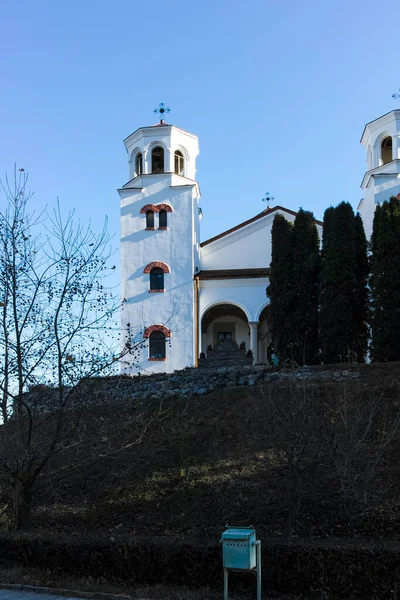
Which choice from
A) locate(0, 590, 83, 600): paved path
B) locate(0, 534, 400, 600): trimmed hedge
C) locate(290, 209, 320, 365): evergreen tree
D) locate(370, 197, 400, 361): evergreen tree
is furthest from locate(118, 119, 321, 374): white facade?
locate(0, 590, 83, 600): paved path

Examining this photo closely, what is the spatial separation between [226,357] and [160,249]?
5.59 meters

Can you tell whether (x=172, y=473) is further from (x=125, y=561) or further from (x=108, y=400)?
(x=108, y=400)

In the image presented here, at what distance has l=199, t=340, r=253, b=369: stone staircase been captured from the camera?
86.9 feet

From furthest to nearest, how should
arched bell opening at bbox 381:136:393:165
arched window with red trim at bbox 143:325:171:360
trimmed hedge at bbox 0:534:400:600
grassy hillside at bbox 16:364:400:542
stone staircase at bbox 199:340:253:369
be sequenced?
arched bell opening at bbox 381:136:393:165 → stone staircase at bbox 199:340:253:369 → arched window with red trim at bbox 143:325:171:360 → grassy hillside at bbox 16:364:400:542 → trimmed hedge at bbox 0:534:400:600

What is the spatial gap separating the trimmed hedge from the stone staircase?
17.7 metres

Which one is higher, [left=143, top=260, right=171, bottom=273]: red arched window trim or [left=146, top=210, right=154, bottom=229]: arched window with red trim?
[left=146, top=210, right=154, bottom=229]: arched window with red trim

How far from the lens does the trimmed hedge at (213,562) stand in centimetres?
697

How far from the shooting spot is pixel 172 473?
41.2 feet

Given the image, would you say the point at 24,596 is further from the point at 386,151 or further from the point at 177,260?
the point at 386,151

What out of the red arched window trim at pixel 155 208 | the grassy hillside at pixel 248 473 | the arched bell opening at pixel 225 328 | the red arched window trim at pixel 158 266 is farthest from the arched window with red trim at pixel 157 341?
the grassy hillside at pixel 248 473

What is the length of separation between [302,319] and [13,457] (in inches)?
560

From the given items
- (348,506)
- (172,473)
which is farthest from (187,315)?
(348,506)

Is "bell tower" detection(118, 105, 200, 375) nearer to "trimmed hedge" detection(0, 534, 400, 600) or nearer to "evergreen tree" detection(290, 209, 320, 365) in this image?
"evergreen tree" detection(290, 209, 320, 365)

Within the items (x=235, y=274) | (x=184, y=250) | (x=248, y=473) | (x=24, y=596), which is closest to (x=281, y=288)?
(x=235, y=274)
